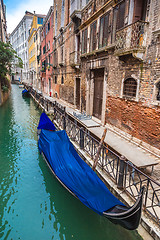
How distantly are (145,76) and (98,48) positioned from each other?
4.06 meters

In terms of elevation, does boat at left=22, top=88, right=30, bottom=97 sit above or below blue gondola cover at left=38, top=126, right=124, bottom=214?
above

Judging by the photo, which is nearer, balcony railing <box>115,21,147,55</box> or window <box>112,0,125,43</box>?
balcony railing <box>115,21,147,55</box>

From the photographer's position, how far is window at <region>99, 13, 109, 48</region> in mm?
7733

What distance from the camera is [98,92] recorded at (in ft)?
31.5

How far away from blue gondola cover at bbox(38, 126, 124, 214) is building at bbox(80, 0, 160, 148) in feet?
9.04

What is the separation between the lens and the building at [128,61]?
5367 millimetres

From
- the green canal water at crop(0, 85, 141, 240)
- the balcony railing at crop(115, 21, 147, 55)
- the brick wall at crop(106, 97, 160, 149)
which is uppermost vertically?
the balcony railing at crop(115, 21, 147, 55)

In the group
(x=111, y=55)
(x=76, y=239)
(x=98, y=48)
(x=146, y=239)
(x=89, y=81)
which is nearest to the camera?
(x=146, y=239)

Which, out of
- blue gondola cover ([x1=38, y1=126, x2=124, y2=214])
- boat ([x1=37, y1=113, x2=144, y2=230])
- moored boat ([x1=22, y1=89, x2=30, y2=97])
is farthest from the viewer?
moored boat ([x1=22, y1=89, x2=30, y2=97])

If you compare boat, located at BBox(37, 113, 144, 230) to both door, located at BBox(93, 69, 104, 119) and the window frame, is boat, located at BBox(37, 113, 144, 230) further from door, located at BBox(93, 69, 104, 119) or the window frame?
the window frame

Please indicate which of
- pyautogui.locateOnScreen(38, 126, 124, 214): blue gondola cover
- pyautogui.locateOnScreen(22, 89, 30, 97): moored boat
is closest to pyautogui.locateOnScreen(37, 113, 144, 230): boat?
pyautogui.locateOnScreen(38, 126, 124, 214): blue gondola cover

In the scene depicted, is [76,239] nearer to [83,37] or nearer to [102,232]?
[102,232]

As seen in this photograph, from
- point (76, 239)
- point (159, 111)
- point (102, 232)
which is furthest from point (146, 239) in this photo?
point (159, 111)

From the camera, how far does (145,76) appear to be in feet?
18.7
